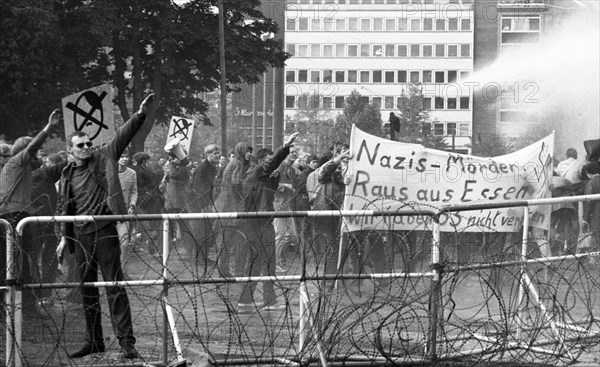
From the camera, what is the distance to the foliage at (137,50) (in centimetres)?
4081

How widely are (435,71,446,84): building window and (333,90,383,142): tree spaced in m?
15.6

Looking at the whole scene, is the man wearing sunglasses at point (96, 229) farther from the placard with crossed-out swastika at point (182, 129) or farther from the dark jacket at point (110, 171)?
the placard with crossed-out swastika at point (182, 129)

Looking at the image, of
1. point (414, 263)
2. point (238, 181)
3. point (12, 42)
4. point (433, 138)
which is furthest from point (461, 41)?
point (414, 263)

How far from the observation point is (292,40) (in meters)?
78.4

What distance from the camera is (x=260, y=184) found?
13070mm

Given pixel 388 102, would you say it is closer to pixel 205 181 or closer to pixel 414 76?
pixel 414 76

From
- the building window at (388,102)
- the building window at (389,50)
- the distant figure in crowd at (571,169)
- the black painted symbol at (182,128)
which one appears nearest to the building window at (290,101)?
the building window at (388,102)

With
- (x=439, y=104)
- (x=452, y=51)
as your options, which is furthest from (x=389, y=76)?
(x=439, y=104)

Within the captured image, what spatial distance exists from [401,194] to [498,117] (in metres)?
82.8

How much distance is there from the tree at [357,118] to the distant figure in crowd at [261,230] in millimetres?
54964

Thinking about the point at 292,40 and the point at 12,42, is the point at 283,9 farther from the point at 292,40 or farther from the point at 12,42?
the point at 292,40

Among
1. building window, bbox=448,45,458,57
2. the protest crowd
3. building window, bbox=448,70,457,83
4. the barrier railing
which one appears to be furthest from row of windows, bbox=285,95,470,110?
the barrier railing

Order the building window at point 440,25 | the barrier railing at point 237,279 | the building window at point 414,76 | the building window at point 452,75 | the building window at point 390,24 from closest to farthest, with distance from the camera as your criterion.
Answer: the barrier railing at point 237,279, the building window at point 390,24, the building window at point 440,25, the building window at point 452,75, the building window at point 414,76

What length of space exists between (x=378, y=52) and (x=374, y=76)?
11.1 feet
